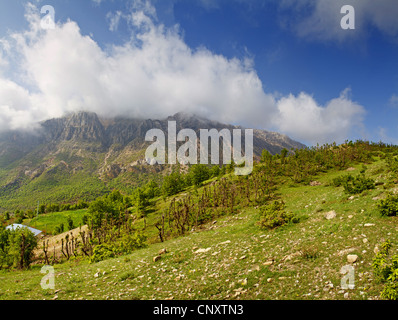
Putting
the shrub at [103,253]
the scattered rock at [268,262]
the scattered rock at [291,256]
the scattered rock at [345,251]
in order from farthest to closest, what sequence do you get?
the shrub at [103,253]
the scattered rock at [291,256]
the scattered rock at [268,262]
the scattered rock at [345,251]

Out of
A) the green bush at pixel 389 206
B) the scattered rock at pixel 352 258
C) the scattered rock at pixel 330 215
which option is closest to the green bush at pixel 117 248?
the scattered rock at pixel 330 215

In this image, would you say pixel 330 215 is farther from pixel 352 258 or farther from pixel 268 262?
pixel 268 262

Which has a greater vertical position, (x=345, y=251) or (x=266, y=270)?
(x=345, y=251)

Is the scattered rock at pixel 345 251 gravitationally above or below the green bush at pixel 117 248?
above

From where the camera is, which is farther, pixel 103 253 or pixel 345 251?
pixel 103 253

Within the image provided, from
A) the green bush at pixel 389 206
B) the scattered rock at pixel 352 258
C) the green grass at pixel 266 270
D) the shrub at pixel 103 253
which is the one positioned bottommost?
the shrub at pixel 103 253

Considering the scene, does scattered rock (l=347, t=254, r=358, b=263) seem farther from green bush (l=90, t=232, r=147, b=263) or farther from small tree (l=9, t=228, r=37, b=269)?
small tree (l=9, t=228, r=37, b=269)

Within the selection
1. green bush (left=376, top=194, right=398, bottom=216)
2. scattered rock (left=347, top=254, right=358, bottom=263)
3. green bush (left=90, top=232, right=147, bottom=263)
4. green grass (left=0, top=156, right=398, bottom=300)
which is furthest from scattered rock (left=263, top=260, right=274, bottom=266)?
green bush (left=90, top=232, right=147, bottom=263)

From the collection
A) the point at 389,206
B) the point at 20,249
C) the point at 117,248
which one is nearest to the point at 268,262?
the point at 389,206

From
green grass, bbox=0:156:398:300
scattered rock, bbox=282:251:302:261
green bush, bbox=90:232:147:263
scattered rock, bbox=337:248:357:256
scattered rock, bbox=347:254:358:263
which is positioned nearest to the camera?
green grass, bbox=0:156:398:300

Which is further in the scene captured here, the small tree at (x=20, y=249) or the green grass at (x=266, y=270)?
the small tree at (x=20, y=249)

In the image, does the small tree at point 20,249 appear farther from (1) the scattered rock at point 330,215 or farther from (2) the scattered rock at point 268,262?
(1) the scattered rock at point 330,215

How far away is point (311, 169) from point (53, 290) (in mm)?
57020

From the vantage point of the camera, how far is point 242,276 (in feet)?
31.2
